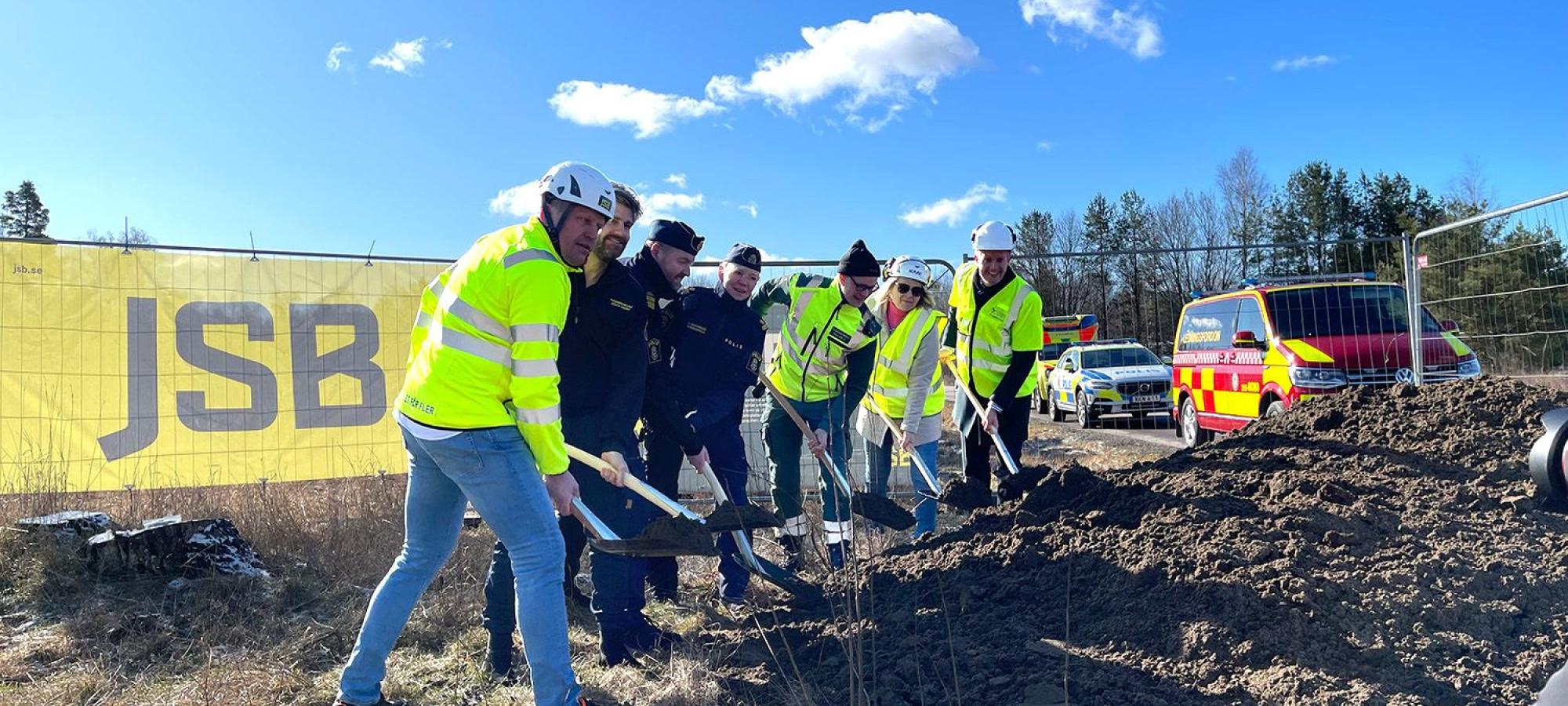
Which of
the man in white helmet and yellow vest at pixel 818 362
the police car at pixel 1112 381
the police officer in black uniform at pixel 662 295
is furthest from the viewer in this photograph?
the police car at pixel 1112 381

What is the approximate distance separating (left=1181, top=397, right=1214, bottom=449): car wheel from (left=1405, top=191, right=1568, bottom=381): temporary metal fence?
250 cm

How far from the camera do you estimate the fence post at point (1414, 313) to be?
720cm

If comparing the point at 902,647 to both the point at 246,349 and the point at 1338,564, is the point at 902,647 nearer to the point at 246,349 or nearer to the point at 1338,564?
the point at 1338,564

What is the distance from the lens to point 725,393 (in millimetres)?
4637

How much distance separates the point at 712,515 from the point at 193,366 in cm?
498

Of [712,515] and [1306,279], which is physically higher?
[1306,279]

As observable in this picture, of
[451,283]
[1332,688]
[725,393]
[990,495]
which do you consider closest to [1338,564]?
[1332,688]

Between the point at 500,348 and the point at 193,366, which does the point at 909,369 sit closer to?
the point at 500,348

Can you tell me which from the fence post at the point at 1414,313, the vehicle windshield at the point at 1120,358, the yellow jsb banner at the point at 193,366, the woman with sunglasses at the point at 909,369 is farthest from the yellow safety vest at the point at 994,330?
the vehicle windshield at the point at 1120,358

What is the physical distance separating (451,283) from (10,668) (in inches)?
112

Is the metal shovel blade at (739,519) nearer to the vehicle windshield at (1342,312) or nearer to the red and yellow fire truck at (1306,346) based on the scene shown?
the red and yellow fire truck at (1306,346)

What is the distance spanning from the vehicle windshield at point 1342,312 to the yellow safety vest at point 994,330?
12.6ft

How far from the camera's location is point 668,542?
3.14m

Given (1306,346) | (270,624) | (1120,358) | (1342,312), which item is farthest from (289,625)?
(1120,358)
